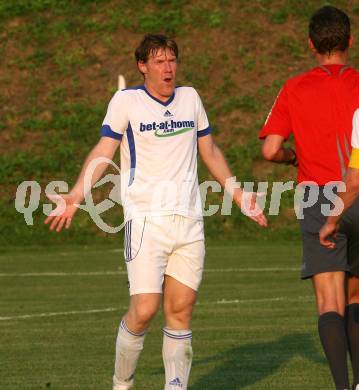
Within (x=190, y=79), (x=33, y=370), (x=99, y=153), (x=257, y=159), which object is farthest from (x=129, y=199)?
(x=190, y=79)

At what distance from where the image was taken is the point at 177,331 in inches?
337

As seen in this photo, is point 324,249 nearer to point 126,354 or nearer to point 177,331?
point 177,331

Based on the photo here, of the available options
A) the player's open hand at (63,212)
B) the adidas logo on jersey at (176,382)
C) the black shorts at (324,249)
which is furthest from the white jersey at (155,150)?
the adidas logo on jersey at (176,382)

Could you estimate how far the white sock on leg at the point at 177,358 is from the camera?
8.51m

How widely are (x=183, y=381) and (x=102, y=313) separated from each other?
5.82 m

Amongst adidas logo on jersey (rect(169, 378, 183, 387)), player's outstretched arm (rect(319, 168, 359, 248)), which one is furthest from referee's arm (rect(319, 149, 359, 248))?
adidas logo on jersey (rect(169, 378, 183, 387))

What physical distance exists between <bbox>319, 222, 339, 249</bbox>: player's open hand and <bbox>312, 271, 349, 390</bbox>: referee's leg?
1.26ft

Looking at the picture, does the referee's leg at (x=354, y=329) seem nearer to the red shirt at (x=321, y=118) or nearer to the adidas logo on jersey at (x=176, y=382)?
the red shirt at (x=321, y=118)

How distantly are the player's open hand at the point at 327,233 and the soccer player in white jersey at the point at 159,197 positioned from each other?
38.0 inches

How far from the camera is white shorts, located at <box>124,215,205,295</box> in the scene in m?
8.43

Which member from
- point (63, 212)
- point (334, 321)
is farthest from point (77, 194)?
point (334, 321)

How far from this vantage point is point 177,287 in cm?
848

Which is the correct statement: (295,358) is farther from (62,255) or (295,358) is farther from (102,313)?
(62,255)

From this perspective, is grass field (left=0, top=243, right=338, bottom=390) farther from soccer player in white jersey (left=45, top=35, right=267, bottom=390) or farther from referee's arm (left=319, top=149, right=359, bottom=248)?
referee's arm (left=319, top=149, right=359, bottom=248)
